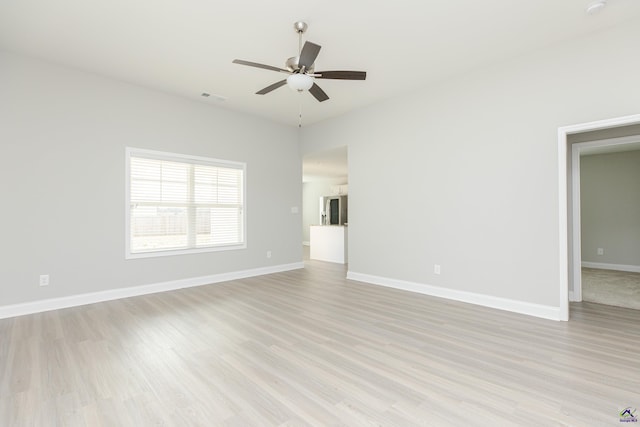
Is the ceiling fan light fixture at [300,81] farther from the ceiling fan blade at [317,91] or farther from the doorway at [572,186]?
the doorway at [572,186]

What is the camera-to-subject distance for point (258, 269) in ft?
19.5

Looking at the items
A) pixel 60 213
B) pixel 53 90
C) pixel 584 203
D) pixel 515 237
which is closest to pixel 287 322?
pixel 515 237

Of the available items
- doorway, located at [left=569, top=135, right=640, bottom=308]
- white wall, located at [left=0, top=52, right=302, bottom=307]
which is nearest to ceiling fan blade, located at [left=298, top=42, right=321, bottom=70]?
white wall, located at [left=0, top=52, right=302, bottom=307]

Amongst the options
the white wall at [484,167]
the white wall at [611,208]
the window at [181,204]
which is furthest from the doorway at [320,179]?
the white wall at [611,208]

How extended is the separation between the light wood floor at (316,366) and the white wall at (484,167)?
0.66 m

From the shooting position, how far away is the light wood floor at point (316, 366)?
70.0 inches

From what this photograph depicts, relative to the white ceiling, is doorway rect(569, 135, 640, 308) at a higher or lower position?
lower

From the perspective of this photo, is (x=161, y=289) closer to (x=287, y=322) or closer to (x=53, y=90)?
(x=287, y=322)

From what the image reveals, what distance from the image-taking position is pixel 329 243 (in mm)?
7680

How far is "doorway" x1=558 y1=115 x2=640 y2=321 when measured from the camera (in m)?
3.25

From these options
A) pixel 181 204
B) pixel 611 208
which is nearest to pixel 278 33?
pixel 181 204

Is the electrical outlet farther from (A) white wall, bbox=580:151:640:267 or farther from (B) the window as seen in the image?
(A) white wall, bbox=580:151:640:267

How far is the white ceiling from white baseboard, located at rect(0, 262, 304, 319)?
3.03m

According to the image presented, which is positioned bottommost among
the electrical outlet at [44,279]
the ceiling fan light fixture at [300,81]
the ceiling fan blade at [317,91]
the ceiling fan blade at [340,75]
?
the electrical outlet at [44,279]
